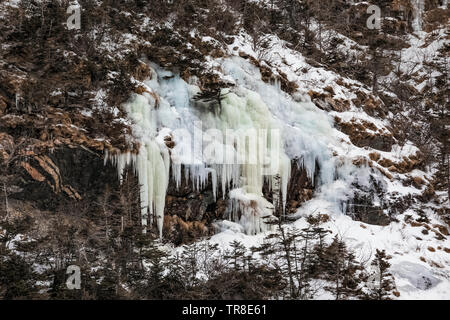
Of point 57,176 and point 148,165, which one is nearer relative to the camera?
point 57,176

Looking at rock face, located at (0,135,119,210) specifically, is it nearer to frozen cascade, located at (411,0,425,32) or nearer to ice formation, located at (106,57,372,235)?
ice formation, located at (106,57,372,235)

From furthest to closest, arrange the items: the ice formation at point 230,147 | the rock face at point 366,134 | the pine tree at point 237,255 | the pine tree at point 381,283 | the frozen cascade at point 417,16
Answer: the frozen cascade at point 417,16, the rock face at point 366,134, the ice formation at point 230,147, the pine tree at point 237,255, the pine tree at point 381,283

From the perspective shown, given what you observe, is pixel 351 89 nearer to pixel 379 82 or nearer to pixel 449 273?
pixel 379 82

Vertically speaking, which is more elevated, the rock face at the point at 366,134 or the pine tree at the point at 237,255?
the rock face at the point at 366,134

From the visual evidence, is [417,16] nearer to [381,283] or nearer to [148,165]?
[381,283]

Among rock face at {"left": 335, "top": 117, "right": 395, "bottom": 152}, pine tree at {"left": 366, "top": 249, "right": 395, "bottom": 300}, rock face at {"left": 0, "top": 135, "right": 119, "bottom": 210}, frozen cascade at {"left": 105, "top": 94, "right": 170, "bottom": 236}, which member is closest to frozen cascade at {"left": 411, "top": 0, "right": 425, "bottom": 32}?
rock face at {"left": 335, "top": 117, "right": 395, "bottom": 152}

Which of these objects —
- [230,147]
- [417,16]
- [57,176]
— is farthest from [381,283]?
[417,16]

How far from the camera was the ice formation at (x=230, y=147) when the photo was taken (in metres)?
9.87

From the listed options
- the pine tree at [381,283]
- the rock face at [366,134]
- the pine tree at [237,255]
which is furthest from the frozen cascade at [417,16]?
the pine tree at [237,255]

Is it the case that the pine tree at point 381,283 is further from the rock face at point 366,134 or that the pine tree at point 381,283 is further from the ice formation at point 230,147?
the rock face at point 366,134

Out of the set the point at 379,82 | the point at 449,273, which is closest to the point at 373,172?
the point at 449,273

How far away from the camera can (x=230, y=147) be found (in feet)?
35.6

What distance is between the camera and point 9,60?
9.68m

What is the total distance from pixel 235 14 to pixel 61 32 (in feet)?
26.5
